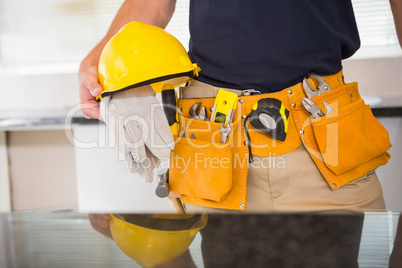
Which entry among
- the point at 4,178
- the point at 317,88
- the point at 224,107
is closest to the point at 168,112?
the point at 224,107

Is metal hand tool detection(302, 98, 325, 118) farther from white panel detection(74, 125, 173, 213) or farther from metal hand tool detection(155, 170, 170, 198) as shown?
white panel detection(74, 125, 173, 213)

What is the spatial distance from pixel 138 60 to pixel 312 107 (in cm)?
38

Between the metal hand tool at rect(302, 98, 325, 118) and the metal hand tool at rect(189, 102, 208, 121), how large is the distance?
0.22 m

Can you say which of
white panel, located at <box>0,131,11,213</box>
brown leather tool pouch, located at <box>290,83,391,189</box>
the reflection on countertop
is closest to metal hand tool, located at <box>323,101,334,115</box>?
brown leather tool pouch, located at <box>290,83,391,189</box>

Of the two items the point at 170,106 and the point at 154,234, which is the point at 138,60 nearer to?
the point at 170,106

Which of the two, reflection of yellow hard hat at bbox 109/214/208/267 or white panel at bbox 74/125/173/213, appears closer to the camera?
reflection of yellow hard hat at bbox 109/214/208/267

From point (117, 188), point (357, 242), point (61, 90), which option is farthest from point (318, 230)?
point (61, 90)

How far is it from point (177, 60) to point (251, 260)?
0.48m

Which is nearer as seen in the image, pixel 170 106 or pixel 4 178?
pixel 170 106

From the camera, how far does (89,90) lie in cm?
77

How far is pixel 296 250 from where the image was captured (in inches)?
15.8

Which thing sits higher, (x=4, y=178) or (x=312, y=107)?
(x=312, y=107)

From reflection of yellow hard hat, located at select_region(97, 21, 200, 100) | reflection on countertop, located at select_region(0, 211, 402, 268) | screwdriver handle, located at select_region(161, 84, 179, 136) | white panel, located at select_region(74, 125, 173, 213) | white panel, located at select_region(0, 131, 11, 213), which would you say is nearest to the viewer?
reflection on countertop, located at select_region(0, 211, 402, 268)

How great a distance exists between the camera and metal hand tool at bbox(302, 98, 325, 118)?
0.80 m
